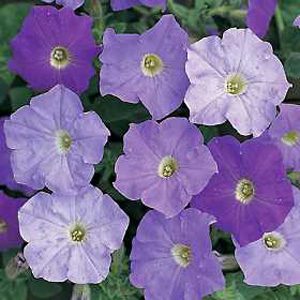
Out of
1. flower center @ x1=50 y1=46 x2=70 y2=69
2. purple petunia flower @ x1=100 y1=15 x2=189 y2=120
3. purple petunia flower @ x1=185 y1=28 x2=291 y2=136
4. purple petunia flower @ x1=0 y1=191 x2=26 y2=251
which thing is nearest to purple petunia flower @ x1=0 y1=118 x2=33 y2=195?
purple petunia flower @ x1=0 y1=191 x2=26 y2=251

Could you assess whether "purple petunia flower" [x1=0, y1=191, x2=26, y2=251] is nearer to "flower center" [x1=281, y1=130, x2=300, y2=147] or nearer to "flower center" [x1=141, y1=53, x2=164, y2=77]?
"flower center" [x1=141, y1=53, x2=164, y2=77]

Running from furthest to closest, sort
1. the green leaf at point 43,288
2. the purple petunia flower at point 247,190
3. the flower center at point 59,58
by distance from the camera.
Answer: the green leaf at point 43,288 < the flower center at point 59,58 < the purple petunia flower at point 247,190

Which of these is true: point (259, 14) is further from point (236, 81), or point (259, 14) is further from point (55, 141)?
point (55, 141)

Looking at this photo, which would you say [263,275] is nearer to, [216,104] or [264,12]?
[216,104]

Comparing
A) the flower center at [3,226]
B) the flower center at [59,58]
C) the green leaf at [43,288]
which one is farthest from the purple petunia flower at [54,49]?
the green leaf at [43,288]

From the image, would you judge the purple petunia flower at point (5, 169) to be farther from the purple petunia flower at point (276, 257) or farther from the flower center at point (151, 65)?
the purple petunia flower at point (276, 257)

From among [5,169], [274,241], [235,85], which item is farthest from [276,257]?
[5,169]

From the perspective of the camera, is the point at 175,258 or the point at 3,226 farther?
the point at 3,226

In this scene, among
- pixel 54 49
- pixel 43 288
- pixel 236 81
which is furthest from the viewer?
pixel 43 288
